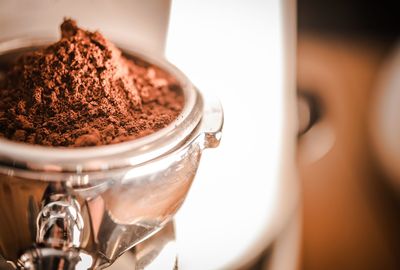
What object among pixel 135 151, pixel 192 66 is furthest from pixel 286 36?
pixel 135 151

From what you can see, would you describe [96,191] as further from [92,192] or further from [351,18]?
[351,18]

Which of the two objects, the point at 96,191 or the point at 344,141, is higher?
the point at 96,191

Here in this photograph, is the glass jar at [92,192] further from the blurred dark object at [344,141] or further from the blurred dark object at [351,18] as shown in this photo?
the blurred dark object at [351,18]

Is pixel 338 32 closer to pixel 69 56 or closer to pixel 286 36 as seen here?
pixel 286 36

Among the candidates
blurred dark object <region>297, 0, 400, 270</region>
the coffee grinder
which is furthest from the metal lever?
blurred dark object <region>297, 0, 400, 270</region>

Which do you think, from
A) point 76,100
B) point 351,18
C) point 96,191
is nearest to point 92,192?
point 96,191

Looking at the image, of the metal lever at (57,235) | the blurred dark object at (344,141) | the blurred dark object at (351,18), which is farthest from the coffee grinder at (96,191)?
the blurred dark object at (351,18)
